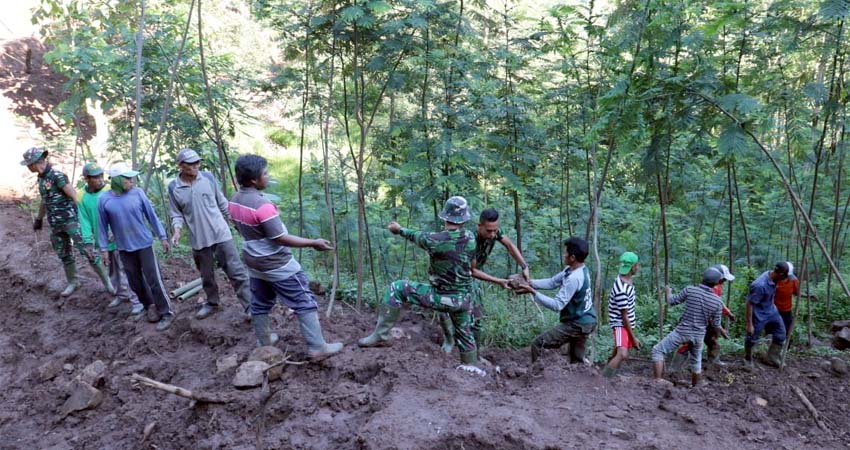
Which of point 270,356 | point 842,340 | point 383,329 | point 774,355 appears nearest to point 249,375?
point 270,356

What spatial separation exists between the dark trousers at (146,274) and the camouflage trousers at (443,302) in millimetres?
2709

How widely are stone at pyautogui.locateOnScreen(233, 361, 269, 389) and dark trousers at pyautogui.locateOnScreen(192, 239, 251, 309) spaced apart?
118cm

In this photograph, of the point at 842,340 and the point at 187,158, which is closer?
the point at 187,158

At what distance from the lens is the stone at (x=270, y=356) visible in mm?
4363

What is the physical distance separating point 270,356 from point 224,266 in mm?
1437

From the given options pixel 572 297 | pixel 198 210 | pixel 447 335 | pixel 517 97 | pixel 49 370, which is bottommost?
pixel 49 370

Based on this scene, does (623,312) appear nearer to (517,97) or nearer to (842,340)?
(517,97)

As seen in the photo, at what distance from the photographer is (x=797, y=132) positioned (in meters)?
6.22

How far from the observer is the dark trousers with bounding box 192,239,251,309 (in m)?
5.40

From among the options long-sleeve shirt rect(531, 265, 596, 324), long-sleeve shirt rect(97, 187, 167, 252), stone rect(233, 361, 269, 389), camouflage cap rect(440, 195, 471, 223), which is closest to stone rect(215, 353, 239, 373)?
stone rect(233, 361, 269, 389)

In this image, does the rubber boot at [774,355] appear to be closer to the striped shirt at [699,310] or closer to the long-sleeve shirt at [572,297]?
the striped shirt at [699,310]

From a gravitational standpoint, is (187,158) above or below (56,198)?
above

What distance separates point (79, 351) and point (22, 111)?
11694 mm

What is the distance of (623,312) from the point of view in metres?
5.27
